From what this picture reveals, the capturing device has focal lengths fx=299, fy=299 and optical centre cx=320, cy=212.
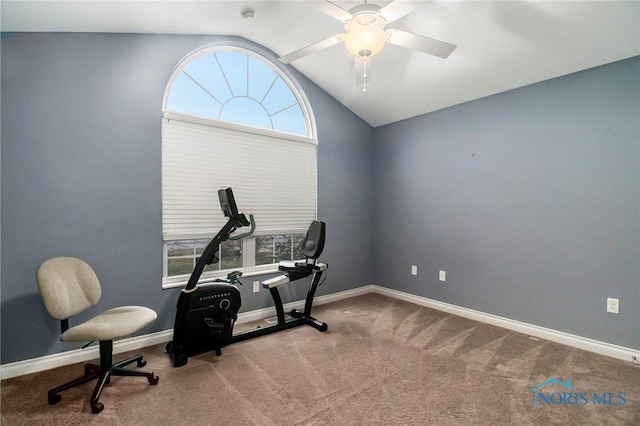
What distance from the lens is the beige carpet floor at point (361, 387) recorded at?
Result: 5.89 ft

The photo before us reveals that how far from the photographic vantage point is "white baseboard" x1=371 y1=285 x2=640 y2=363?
99.3 inches

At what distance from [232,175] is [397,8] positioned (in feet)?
7.27

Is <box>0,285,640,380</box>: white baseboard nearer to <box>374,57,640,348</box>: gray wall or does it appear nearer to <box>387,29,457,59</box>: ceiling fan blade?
<box>374,57,640,348</box>: gray wall

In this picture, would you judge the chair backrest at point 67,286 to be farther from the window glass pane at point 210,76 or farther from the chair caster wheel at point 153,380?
the window glass pane at point 210,76

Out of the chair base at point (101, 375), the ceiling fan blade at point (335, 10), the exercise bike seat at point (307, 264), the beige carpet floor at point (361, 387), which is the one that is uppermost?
the ceiling fan blade at point (335, 10)

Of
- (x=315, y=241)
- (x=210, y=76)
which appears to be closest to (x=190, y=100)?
(x=210, y=76)

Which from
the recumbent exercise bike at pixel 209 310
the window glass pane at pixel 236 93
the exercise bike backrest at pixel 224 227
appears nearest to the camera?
the recumbent exercise bike at pixel 209 310

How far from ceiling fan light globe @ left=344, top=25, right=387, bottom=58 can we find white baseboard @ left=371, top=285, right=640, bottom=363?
3020 mm

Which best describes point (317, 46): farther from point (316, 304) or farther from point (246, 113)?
point (316, 304)

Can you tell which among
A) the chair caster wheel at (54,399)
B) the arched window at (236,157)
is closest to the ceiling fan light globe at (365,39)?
the arched window at (236,157)

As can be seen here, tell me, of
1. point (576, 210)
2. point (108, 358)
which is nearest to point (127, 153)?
point (108, 358)

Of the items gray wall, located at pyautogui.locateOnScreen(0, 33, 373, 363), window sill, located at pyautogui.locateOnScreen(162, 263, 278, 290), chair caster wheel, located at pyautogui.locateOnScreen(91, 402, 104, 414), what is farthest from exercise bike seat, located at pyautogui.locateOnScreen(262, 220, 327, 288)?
chair caster wheel, located at pyautogui.locateOnScreen(91, 402, 104, 414)

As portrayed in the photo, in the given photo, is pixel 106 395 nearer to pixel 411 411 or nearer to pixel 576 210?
pixel 411 411

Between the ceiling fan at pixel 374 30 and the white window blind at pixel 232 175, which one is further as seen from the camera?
the white window blind at pixel 232 175
